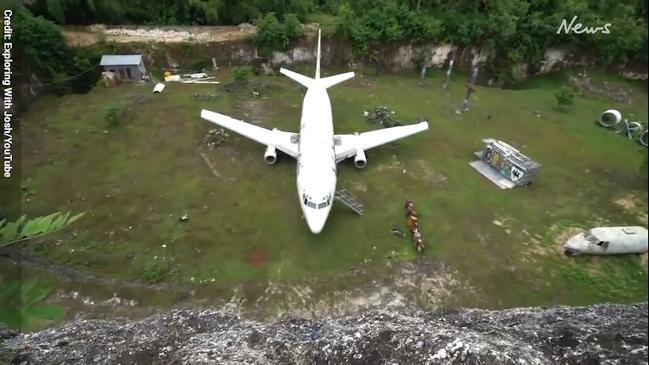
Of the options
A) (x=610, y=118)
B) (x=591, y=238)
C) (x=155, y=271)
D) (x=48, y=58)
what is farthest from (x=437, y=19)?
(x=155, y=271)

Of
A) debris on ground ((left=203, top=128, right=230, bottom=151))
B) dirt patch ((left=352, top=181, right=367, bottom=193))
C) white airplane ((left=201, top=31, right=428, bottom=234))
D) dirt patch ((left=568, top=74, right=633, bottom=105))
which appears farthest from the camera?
dirt patch ((left=568, top=74, right=633, bottom=105))

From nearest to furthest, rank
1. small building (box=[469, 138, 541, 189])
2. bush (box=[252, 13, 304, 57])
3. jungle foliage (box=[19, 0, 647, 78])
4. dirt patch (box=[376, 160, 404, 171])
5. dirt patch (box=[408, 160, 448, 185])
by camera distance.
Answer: small building (box=[469, 138, 541, 189]) < dirt patch (box=[408, 160, 448, 185]) < dirt patch (box=[376, 160, 404, 171]) < bush (box=[252, 13, 304, 57]) < jungle foliage (box=[19, 0, 647, 78])

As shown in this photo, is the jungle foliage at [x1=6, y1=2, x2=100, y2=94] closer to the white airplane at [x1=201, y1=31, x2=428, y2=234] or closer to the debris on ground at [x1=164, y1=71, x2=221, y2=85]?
the debris on ground at [x1=164, y1=71, x2=221, y2=85]

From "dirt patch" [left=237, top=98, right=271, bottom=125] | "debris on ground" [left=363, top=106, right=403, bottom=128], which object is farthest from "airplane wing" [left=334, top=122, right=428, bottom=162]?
"dirt patch" [left=237, top=98, right=271, bottom=125]

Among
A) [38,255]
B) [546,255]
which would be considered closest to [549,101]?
[546,255]

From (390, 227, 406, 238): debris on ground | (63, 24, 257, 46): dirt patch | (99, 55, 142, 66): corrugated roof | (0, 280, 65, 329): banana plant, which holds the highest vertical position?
(0, 280, 65, 329): banana plant

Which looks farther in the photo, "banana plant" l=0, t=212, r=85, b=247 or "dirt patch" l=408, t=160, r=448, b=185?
"dirt patch" l=408, t=160, r=448, b=185

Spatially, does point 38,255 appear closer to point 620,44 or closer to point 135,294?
point 135,294
